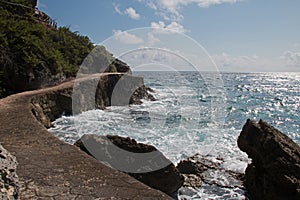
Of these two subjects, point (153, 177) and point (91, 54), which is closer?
point (153, 177)

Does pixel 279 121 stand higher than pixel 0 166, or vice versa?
pixel 0 166

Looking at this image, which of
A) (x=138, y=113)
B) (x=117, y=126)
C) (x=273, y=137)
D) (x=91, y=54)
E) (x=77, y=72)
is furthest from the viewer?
(x=91, y=54)

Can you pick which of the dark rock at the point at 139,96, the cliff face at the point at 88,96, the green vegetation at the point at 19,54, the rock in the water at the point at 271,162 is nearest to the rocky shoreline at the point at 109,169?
the rock in the water at the point at 271,162

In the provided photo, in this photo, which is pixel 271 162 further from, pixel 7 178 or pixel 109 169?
pixel 7 178

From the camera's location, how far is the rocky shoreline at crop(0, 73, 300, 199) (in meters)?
3.40

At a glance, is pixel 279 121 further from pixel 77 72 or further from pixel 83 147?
pixel 83 147

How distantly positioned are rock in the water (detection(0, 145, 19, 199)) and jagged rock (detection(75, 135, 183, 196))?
3592 mm

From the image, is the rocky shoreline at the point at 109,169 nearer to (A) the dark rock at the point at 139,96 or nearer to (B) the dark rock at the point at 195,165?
(B) the dark rock at the point at 195,165

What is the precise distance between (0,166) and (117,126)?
12689 mm

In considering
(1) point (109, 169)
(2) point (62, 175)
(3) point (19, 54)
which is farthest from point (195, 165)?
(3) point (19, 54)

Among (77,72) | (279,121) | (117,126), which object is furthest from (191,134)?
(77,72)

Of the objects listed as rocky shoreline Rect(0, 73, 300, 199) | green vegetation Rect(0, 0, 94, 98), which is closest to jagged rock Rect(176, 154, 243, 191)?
rocky shoreline Rect(0, 73, 300, 199)

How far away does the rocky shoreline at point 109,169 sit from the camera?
11.2 ft

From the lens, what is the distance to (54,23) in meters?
32.6
